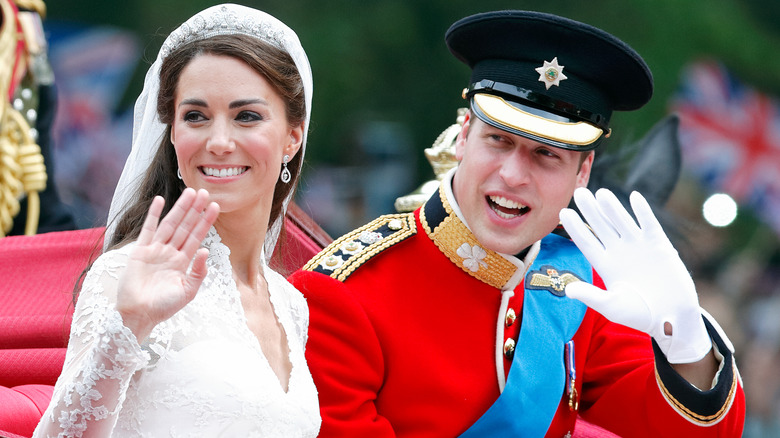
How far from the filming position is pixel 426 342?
8.32 feet

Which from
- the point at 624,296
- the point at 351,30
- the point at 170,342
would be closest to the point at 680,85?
the point at 351,30

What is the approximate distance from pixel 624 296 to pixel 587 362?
1.85 feet

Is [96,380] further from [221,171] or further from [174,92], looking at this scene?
[174,92]

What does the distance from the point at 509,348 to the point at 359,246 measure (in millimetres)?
402

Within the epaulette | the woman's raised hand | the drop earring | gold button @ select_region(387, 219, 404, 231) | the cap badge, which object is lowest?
the epaulette

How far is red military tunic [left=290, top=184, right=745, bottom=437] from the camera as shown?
2.45 metres

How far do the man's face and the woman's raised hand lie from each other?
837 mm

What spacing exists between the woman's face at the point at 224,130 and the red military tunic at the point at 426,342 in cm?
43

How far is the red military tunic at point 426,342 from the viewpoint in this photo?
2447 mm

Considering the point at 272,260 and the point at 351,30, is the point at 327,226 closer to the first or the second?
the point at 351,30

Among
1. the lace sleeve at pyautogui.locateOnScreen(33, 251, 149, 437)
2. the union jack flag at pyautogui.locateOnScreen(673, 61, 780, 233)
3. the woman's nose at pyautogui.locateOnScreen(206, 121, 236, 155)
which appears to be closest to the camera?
the lace sleeve at pyautogui.locateOnScreen(33, 251, 149, 437)

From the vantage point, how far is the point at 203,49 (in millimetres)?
2143

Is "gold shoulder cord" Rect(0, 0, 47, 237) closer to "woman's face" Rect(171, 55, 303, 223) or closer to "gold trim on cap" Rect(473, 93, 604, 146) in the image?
"woman's face" Rect(171, 55, 303, 223)

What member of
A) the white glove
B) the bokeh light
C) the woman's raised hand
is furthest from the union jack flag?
the woman's raised hand
